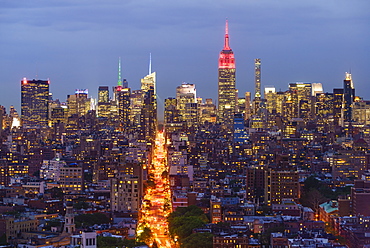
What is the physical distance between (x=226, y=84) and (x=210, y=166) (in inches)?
3382

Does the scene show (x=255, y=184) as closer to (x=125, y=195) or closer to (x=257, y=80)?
(x=125, y=195)

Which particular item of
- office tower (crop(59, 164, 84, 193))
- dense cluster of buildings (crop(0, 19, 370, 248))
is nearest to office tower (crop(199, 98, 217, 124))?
dense cluster of buildings (crop(0, 19, 370, 248))

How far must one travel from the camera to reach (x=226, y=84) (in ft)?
542

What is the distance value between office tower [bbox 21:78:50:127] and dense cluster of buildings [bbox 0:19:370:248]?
0.55 ft

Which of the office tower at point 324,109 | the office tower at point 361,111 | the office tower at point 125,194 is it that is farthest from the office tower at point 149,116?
the office tower at point 125,194

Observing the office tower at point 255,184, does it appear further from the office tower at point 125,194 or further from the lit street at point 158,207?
the office tower at point 125,194

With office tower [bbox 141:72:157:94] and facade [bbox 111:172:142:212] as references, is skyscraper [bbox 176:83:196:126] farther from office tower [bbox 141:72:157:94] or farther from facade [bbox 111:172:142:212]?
facade [bbox 111:172:142:212]

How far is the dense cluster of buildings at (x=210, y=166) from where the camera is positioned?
4416 cm

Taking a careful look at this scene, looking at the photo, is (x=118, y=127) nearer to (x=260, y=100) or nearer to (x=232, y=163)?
(x=260, y=100)

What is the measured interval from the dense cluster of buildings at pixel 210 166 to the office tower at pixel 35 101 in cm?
17

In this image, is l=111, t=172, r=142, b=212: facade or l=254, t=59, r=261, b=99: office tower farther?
l=254, t=59, r=261, b=99: office tower

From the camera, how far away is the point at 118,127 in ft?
463

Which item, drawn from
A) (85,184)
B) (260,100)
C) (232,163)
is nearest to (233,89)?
(260,100)

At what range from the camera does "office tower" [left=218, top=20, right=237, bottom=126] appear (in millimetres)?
Result: 158500
